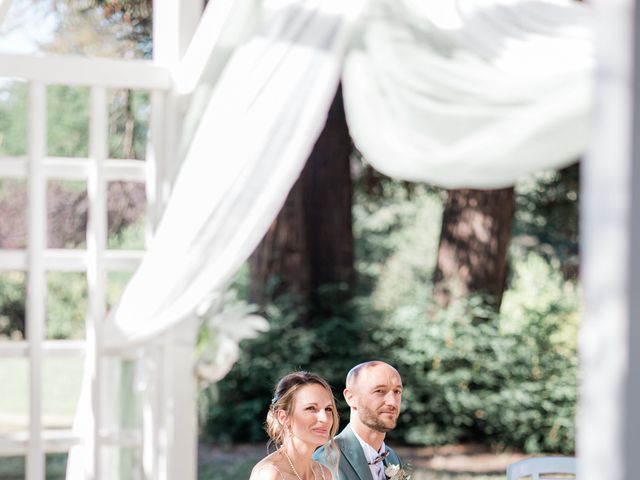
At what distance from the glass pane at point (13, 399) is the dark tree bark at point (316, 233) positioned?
183 centimetres

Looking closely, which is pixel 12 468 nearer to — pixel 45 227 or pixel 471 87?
Result: pixel 45 227

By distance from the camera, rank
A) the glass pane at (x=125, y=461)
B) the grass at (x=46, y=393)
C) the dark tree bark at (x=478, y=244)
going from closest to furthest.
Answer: the glass pane at (x=125, y=461) < the dark tree bark at (x=478, y=244) < the grass at (x=46, y=393)

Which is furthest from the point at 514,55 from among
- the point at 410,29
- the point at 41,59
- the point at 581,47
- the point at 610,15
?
the point at 41,59

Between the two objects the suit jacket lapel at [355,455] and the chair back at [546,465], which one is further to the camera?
the chair back at [546,465]

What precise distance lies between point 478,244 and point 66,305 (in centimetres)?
303

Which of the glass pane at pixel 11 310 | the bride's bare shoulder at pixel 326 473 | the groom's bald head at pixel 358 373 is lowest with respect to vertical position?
the bride's bare shoulder at pixel 326 473

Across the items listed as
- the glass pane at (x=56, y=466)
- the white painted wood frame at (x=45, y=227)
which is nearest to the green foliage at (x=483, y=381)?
the glass pane at (x=56, y=466)

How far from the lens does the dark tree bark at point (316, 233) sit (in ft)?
27.2

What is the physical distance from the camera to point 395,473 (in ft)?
9.99

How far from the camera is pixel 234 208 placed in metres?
3.71

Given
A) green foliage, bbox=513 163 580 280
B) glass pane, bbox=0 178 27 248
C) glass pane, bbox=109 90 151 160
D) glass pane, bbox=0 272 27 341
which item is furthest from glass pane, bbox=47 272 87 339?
green foliage, bbox=513 163 580 280

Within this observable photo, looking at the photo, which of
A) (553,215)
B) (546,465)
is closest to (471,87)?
(546,465)

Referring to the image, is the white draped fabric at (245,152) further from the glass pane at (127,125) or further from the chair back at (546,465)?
the glass pane at (127,125)

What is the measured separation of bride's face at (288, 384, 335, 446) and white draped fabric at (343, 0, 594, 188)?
0.65m
